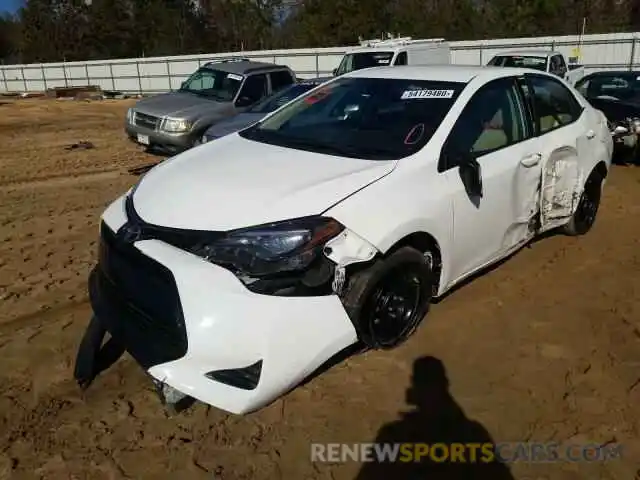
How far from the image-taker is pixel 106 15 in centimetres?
5197

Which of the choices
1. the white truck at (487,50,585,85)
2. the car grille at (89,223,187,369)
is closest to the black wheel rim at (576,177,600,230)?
the car grille at (89,223,187,369)

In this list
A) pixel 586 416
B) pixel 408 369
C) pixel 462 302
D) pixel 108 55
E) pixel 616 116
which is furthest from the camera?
pixel 108 55

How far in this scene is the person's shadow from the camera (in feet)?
8.87

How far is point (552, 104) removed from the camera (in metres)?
4.79

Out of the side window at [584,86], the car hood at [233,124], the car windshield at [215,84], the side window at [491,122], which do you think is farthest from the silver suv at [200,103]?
the side window at [491,122]

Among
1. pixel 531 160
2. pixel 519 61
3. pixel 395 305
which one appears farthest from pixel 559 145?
pixel 519 61

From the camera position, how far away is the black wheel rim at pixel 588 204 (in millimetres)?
5398

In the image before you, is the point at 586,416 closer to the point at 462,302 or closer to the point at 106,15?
the point at 462,302

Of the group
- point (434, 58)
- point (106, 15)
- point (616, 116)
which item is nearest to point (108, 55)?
point (106, 15)

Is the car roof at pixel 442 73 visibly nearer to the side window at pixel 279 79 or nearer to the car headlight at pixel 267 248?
the car headlight at pixel 267 248

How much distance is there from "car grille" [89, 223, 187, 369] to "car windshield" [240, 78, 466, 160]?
1342 mm

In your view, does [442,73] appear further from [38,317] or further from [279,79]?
[279,79]

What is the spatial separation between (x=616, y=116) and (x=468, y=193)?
23.8ft
